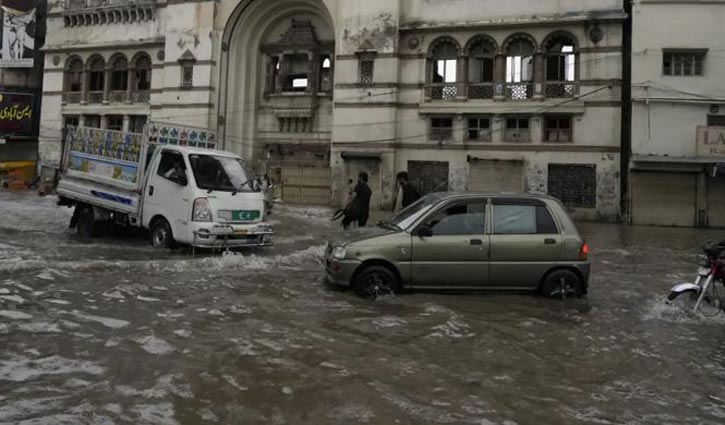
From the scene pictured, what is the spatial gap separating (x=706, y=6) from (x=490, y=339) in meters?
22.8

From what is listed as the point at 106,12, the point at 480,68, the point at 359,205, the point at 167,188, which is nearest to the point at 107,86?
the point at 106,12

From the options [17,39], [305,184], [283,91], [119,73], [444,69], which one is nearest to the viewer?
[444,69]

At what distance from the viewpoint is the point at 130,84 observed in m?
33.8

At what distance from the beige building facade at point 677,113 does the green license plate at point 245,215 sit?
1754 centimetres

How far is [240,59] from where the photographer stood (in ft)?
104

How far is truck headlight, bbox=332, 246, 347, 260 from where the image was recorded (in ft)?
25.6


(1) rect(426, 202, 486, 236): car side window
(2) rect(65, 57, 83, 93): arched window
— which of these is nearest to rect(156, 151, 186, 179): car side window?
(1) rect(426, 202, 486, 236): car side window

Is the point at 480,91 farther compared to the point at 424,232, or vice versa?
the point at 480,91

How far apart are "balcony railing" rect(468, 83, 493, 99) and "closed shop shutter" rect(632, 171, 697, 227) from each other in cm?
718

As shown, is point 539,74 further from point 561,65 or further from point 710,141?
point 710,141

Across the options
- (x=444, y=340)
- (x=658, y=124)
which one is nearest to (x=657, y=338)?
(x=444, y=340)

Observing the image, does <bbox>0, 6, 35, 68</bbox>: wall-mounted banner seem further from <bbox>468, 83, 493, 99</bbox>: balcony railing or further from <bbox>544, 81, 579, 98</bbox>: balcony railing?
<bbox>544, 81, 579, 98</bbox>: balcony railing

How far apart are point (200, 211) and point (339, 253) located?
4002 mm

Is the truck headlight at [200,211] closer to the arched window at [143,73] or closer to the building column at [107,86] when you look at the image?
the arched window at [143,73]
